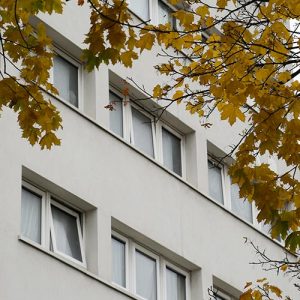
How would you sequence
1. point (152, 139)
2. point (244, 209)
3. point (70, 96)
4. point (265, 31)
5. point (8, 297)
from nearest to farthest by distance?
1. point (265, 31)
2. point (8, 297)
3. point (70, 96)
4. point (152, 139)
5. point (244, 209)

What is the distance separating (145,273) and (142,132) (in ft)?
8.45

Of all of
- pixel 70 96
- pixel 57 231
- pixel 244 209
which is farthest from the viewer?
pixel 244 209

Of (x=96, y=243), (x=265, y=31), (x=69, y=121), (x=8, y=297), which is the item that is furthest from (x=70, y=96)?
(x=265, y=31)

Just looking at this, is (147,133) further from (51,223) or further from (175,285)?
(51,223)

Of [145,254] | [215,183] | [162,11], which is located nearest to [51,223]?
[145,254]

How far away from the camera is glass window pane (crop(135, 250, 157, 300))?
2141cm

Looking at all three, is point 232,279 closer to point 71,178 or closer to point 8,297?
point 71,178

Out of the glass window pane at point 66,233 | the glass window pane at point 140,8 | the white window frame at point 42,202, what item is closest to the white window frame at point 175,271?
the glass window pane at point 66,233

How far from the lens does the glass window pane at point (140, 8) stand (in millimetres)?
23812

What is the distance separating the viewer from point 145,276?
21703mm

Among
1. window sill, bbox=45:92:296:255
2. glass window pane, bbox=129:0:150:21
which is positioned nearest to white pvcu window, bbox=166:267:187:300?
window sill, bbox=45:92:296:255

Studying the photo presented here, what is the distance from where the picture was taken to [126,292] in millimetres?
20047

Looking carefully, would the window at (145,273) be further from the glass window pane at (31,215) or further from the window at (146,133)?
the glass window pane at (31,215)

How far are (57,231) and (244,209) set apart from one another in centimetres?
726
